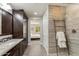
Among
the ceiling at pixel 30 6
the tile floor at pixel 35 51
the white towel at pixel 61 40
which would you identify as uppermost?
the ceiling at pixel 30 6

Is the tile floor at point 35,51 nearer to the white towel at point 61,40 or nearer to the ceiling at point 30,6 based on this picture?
the white towel at point 61,40

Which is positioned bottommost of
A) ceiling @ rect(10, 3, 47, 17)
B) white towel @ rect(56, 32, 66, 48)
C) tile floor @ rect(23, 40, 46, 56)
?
tile floor @ rect(23, 40, 46, 56)

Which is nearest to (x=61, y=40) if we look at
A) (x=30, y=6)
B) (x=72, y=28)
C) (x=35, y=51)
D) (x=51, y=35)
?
(x=51, y=35)

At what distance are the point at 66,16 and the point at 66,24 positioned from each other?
265mm

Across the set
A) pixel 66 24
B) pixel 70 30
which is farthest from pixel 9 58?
pixel 66 24

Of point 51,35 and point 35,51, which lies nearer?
point 51,35

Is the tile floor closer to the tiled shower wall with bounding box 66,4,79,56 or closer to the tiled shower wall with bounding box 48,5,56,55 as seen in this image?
the tiled shower wall with bounding box 48,5,56,55

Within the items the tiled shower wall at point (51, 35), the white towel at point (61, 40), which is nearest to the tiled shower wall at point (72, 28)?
the white towel at point (61, 40)

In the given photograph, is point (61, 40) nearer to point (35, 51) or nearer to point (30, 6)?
point (35, 51)

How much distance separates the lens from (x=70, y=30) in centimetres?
305

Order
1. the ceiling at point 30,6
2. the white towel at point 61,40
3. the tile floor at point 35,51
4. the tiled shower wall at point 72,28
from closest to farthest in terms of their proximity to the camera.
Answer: the ceiling at point 30,6 < the tiled shower wall at point 72,28 < the tile floor at point 35,51 < the white towel at point 61,40

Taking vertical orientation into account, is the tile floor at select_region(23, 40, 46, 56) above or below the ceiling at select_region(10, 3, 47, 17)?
below

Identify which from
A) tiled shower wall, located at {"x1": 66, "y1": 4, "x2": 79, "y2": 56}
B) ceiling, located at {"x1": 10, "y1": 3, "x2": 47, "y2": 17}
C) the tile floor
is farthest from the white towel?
ceiling, located at {"x1": 10, "y1": 3, "x2": 47, "y2": 17}

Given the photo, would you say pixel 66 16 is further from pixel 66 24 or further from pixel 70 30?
pixel 70 30
